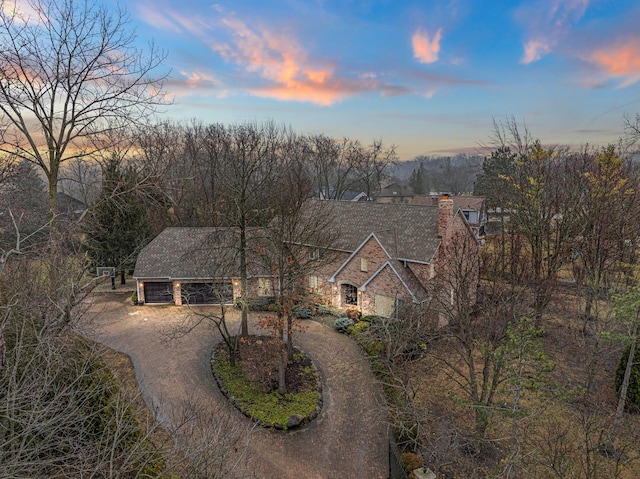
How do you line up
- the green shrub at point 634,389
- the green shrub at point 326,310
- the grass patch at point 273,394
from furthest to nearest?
the green shrub at point 326,310 → the grass patch at point 273,394 → the green shrub at point 634,389

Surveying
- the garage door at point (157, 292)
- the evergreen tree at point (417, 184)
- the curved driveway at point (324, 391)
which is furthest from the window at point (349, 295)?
the evergreen tree at point (417, 184)

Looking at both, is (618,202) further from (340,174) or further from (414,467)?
(340,174)

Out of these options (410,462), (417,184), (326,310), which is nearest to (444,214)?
(326,310)

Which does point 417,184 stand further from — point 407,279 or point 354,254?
point 407,279

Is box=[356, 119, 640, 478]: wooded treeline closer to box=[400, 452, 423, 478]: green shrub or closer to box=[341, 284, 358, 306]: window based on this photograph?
box=[400, 452, 423, 478]: green shrub

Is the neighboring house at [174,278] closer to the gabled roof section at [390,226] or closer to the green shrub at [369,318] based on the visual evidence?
the gabled roof section at [390,226]
